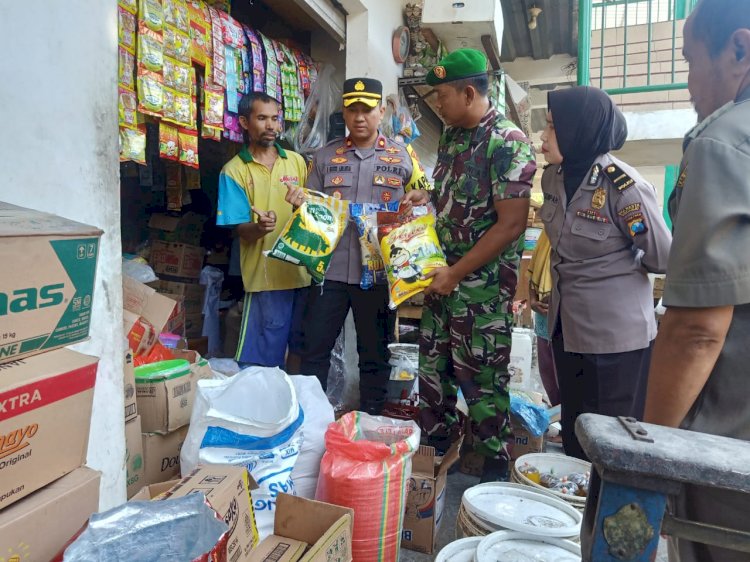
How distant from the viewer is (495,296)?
2.34 metres

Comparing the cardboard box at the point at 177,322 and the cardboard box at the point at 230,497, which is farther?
the cardboard box at the point at 177,322

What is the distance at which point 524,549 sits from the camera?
4.66 feet

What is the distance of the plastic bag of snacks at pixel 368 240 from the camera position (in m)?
2.62

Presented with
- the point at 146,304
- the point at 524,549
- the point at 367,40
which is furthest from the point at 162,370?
the point at 367,40

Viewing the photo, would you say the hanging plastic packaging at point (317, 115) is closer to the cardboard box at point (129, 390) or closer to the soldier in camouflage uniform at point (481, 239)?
the soldier in camouflage uniform at point (481, 239)

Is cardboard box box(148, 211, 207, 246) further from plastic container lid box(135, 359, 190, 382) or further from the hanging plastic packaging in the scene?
plastic container lid box(135, 359, 190, 382)

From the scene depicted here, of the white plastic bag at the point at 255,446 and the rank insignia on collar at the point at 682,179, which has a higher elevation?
the rank insignia on collar at the point at 682,179

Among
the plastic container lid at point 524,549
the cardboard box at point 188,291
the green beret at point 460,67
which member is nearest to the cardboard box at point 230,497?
the plastic container lid at point 524,549

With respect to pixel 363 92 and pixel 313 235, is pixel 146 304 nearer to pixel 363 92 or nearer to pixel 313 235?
pixel 313 235

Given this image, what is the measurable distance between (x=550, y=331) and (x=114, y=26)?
1.88 meters

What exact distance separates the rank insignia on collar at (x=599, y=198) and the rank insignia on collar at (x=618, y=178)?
0.05m

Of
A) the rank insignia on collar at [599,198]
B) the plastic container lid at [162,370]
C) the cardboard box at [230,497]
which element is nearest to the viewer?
the cardboard box at [230,497]

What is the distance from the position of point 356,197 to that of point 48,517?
6.74ft

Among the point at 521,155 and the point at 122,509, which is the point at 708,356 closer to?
the point at 122,509
